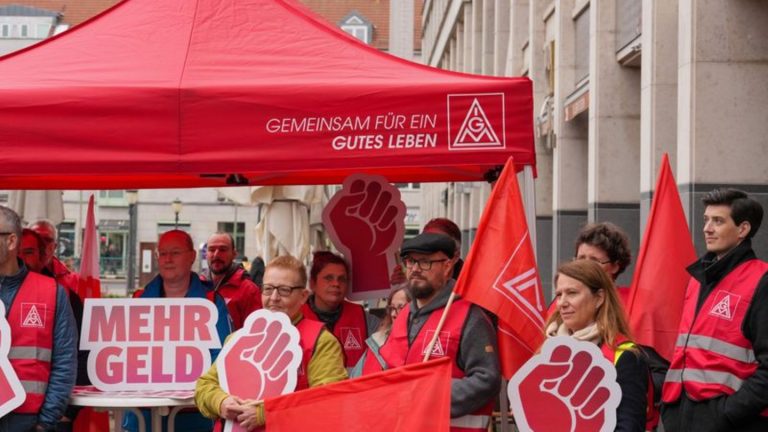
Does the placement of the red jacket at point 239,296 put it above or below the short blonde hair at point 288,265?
below

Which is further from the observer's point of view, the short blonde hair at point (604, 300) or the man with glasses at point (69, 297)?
the man with glasses at point (69, 297)

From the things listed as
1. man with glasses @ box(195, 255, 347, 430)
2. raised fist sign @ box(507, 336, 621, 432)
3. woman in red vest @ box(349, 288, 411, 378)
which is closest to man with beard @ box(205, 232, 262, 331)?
woman in red vest @ box(349, 288, 411, 378)

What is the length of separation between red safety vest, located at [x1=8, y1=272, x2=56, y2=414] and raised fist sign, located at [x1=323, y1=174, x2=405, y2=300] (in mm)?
2679

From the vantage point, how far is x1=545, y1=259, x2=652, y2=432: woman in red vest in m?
5.67

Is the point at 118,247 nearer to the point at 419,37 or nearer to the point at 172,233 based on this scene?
the point at 419,37

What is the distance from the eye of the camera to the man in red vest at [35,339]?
22.5 feet

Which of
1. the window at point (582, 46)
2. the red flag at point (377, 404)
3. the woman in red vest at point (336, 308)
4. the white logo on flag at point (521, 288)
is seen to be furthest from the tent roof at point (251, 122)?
the window at point (582, 46)

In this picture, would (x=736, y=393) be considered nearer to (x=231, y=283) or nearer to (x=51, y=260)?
(x=231, y=283)

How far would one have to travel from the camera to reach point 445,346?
614cm

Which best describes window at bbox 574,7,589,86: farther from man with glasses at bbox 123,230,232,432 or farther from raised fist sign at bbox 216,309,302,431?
raised fist sign at bbox 216,309,302,431

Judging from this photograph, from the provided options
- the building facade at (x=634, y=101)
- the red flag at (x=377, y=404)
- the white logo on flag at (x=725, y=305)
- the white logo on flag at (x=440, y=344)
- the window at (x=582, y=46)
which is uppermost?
the window at (x=582, y=46)

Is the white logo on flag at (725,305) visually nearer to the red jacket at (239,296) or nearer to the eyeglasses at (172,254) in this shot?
the eyeglasses at (172,254)

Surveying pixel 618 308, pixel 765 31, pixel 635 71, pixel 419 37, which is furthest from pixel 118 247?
pixel 618 308

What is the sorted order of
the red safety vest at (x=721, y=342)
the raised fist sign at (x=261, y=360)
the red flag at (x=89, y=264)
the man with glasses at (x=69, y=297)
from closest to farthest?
the red safety vest at (x=721, y=342) → the raised fist sign at (x=261, y=360) → the man with glasses at (x=69, y=297) → the red flag at (x=89, y=264)
